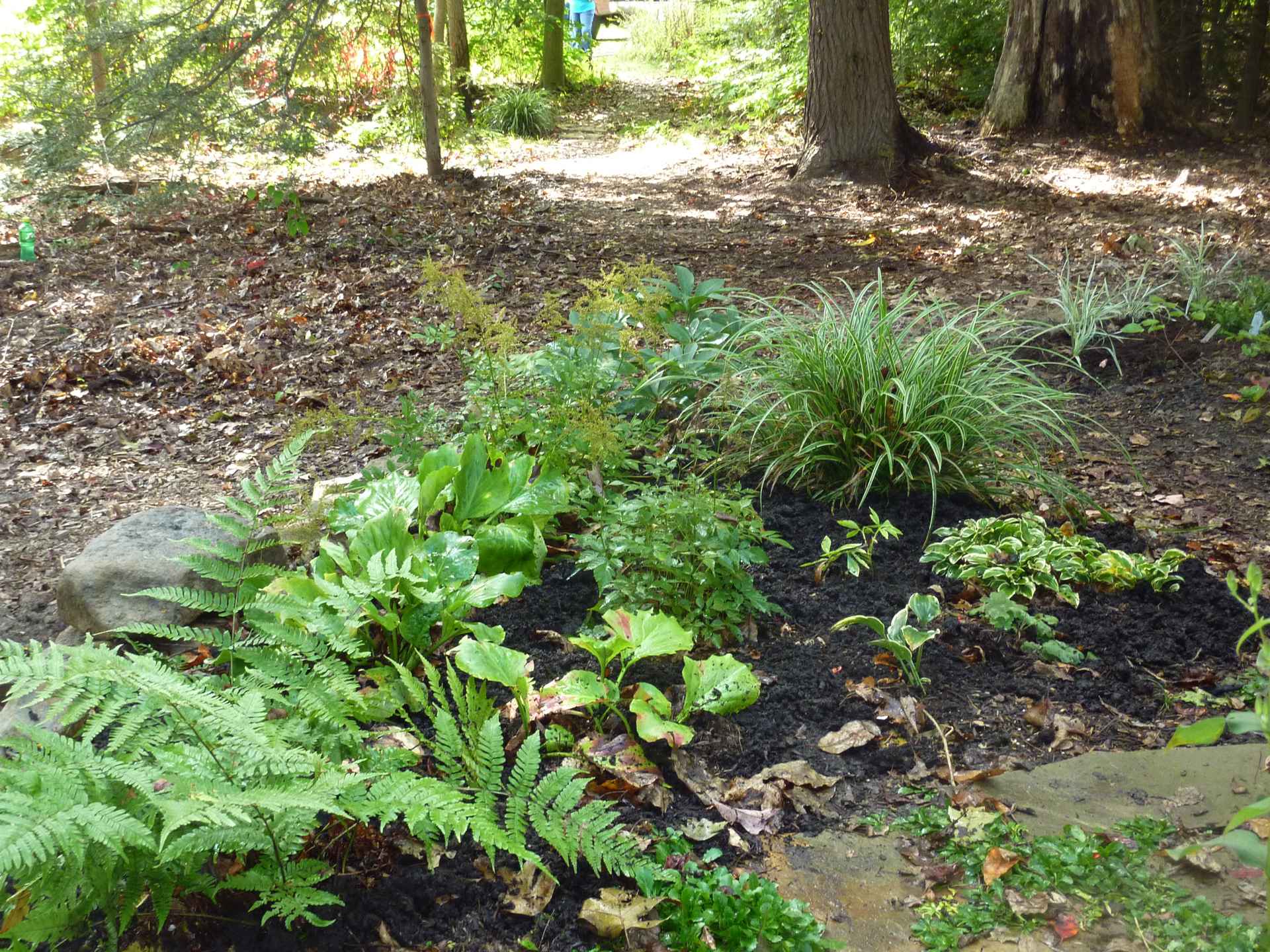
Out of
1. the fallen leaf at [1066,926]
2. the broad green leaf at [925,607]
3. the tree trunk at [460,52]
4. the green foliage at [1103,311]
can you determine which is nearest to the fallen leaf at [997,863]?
the fallen leaf at [1066,926]

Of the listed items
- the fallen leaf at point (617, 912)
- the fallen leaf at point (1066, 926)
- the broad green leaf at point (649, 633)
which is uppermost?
the broad green leaf at point (649, 633)

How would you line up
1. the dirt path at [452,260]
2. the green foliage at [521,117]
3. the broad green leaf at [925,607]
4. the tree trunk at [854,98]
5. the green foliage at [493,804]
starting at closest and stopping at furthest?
the green foliage at [493,804], the broad green leaf at [925,607], the dirt path at [452,260], the tree trunk at [854,98], the green foliage at [521,117]

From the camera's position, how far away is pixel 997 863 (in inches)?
83.4

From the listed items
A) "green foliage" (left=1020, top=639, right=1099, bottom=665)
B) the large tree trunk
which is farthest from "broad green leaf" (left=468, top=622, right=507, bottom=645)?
the large tree trunk

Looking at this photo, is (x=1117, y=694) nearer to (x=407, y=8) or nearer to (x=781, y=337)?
(x=781, y=337)

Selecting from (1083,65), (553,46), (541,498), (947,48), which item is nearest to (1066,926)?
(541,498)

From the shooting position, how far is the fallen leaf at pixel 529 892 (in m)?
1.99

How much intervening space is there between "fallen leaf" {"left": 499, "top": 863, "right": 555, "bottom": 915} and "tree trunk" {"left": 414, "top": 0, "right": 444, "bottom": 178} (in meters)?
8.51

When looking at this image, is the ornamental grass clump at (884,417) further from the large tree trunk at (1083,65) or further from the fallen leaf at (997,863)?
the large tree trunk at (1083,65)

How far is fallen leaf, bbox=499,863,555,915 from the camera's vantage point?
6.53 feet

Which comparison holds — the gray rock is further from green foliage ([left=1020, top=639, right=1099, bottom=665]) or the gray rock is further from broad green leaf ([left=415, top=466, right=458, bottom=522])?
green foliage ([left=1020, top=639, right=1099, bottom=665])

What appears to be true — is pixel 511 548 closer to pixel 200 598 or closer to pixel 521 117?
pixel 200 598

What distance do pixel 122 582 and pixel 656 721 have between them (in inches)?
78.3

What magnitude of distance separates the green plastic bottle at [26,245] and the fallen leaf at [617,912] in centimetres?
809
